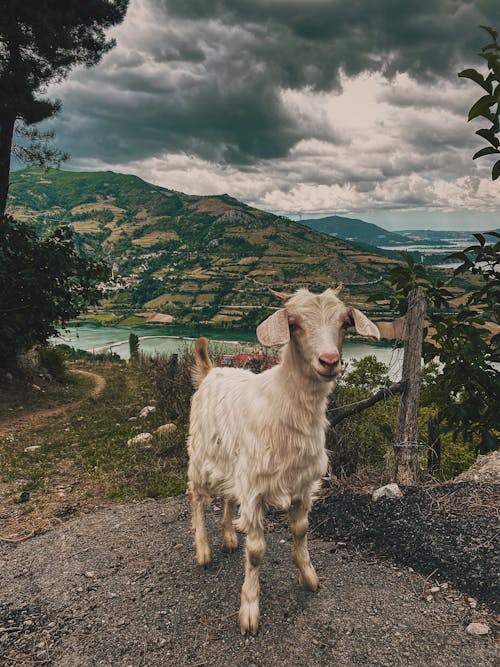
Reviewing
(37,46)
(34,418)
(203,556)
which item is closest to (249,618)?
(203,556)

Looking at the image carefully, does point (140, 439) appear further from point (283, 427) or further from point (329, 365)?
point (329, 365)

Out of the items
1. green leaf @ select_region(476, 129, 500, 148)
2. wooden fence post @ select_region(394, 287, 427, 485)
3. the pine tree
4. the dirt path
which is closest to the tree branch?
wooden fence post @ select_region(394, 287, 427, 485)

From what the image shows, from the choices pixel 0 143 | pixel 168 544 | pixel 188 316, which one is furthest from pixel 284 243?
pixel 168 544

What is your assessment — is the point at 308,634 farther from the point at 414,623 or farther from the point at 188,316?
the point at 188,316

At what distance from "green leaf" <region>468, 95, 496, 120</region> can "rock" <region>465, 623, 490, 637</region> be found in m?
4.15

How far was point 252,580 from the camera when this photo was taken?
3.46 m

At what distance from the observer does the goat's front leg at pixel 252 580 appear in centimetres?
334

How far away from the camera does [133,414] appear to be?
12.6m

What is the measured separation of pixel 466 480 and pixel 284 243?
165 m

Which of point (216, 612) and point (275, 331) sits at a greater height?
point (275, 331)

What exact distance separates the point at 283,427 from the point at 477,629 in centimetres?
209

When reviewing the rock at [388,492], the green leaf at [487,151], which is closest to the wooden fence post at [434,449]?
the rock at [388,492]

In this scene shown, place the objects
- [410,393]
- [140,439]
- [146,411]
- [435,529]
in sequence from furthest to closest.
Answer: [146,411] → [140,439] → [410,393] → [435,529]

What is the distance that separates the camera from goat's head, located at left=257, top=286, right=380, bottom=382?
9.25 ft
